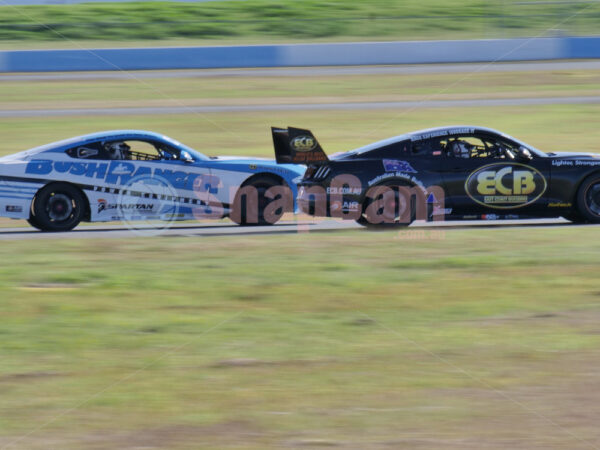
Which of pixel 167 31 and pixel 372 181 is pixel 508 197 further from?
pixel 167 31

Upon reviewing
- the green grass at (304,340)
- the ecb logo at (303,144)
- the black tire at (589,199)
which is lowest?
the green grass at (304,340)

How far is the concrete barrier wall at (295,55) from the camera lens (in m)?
29.8

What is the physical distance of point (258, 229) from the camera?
40.0 feet

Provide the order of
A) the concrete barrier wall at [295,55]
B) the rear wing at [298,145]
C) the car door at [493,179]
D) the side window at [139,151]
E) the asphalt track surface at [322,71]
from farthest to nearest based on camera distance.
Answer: the concrete barrier wall at [295,55] → the asphalt track surface at [322,71] → the side window at [139,151] → the car door at [493,179] → the rear wing at [298,145]

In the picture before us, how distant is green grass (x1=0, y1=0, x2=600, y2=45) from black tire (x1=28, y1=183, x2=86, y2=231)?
23.3 metres

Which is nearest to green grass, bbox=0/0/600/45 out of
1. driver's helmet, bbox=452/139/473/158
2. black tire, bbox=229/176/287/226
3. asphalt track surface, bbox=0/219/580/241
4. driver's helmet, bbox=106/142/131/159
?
asphalt track surface, bbox=0/219/580/241

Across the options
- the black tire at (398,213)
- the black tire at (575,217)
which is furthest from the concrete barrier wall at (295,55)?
the black tire at (398,213)

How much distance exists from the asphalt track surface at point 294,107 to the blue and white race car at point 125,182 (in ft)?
39.8

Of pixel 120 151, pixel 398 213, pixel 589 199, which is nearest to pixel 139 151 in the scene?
pixel 120 151

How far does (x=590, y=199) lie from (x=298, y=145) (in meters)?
3.79

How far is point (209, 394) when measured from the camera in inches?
238

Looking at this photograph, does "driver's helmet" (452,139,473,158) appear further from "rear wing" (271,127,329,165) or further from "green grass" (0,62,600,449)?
"rear wing" (271,127,329,165)

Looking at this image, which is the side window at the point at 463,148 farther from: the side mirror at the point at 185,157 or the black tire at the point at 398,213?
the side mirror at the point at 185,157

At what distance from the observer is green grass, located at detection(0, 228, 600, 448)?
5.55 m
